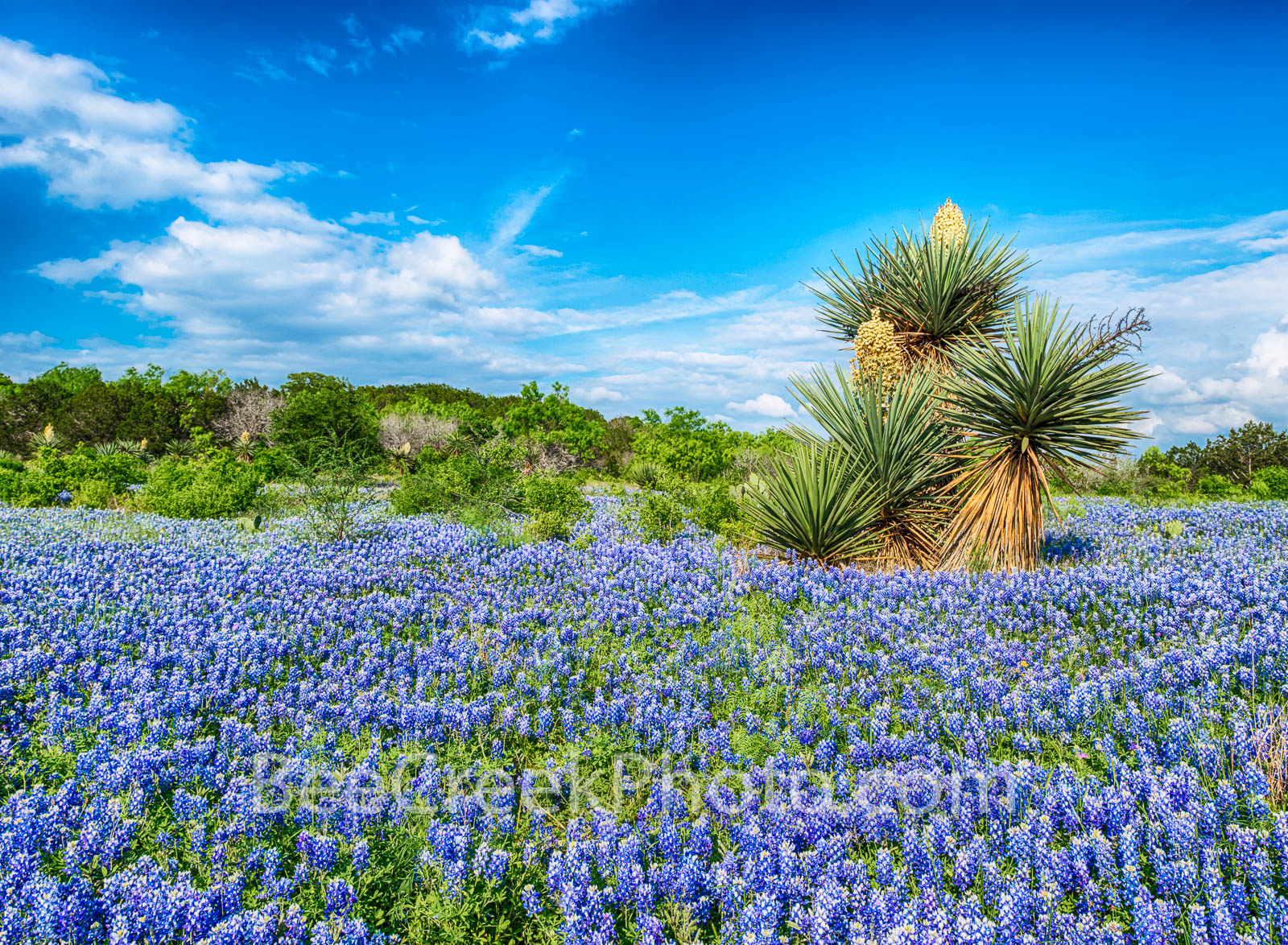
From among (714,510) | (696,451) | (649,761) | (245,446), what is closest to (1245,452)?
(696,451)

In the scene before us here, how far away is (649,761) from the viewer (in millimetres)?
3619

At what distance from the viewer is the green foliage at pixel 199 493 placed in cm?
1250

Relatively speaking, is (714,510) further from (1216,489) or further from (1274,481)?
(1274,481)

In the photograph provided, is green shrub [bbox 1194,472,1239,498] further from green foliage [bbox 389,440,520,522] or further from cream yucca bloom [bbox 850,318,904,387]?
green foliage [bbox 389,440,520,522]

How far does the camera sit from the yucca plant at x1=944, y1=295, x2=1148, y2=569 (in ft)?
26.2

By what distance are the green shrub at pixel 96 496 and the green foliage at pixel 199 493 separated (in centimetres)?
65

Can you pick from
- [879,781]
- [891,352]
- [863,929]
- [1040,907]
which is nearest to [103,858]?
[863,929]

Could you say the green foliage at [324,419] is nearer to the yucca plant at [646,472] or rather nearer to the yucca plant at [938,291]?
the yucca plant at [646,472]

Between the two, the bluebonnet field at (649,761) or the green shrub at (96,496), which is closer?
the bluebonnet field at (649,761)

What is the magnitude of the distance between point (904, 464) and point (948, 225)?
5.50 m

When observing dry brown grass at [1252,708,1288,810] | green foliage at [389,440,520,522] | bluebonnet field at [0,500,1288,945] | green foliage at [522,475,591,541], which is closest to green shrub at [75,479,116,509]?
green foliage at [389,440,520,522]

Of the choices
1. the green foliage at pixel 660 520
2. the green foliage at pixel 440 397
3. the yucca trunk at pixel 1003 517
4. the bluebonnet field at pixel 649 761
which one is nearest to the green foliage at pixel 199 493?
the bluebonnet field at pixel 649 761

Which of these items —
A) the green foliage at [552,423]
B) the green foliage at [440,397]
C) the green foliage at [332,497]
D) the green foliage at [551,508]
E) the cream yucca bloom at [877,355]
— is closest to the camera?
the green foliage at [332,497]

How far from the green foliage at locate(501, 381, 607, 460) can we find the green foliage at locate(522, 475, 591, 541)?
73.6 feet
